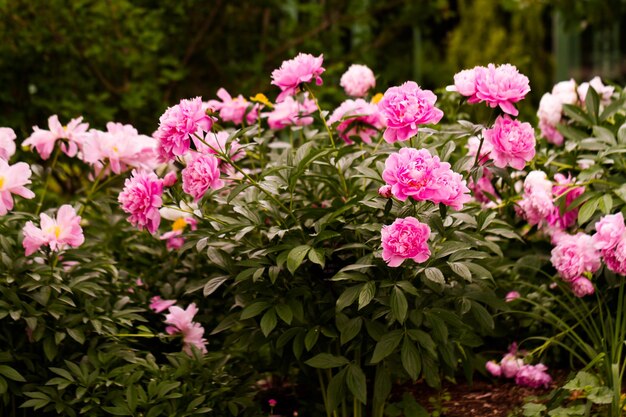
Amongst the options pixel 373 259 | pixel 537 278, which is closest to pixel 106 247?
pixel 373 259

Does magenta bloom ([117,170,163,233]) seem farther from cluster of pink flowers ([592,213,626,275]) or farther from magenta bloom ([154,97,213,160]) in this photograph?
cluster of pink flowers ([592,213,626,275])

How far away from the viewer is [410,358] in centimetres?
225

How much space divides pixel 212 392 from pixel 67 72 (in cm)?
290

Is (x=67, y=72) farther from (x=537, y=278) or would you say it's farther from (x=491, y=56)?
(x=491, y=56)

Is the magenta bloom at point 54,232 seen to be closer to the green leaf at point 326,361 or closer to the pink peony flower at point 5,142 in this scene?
the pink peony flower at point 5,142

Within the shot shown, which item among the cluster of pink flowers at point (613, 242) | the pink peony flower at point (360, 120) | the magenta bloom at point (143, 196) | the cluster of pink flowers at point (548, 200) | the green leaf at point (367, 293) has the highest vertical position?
the pink peony flower at point (360, 120)

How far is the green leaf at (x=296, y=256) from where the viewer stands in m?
2.22

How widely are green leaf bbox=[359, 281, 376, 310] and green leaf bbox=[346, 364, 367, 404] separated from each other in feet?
0.82

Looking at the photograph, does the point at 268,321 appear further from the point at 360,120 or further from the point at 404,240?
the point at 360,120

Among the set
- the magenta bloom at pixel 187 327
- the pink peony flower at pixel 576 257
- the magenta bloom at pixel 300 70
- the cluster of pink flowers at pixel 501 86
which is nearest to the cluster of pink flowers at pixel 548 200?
the pink peony flower at pixel 576 257

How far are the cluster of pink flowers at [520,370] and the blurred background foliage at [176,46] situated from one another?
1142 millimetres

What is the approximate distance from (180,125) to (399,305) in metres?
0.70

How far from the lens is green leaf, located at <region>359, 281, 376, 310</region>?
2193mm

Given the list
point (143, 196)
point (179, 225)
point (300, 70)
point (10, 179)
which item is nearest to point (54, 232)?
point (10, 179)
